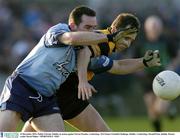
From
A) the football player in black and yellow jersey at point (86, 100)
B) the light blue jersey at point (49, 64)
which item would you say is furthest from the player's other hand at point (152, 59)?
the light blue jersey at point (49, 64)

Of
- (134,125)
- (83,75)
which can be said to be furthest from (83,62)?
(134,125)

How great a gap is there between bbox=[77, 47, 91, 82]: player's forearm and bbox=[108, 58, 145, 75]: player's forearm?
33.3 inches

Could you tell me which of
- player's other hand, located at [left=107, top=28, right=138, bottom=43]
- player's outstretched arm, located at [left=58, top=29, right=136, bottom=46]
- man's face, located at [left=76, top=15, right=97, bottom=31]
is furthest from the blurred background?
player's outstretched arm, located at [left=58, top=29, right=136, bottom=46]

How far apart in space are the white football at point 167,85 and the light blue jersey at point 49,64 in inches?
44.5

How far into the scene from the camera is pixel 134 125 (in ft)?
57.8

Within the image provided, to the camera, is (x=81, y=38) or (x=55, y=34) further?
(x=55, y=34)

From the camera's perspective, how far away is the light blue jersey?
9281 millimetres

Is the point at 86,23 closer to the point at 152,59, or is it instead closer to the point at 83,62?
the point at 83,62

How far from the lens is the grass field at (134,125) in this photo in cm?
1642

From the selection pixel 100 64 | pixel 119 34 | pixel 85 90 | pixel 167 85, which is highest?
pixel 119 34

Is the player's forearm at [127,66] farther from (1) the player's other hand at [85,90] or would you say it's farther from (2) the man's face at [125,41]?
(1) the player's other hand at [85,90]

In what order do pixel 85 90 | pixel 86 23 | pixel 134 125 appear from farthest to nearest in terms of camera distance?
pixel 134 125, pixel 86 23, pixel 85 90

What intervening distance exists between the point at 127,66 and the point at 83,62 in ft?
3.70

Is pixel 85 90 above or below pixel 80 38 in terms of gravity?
below
